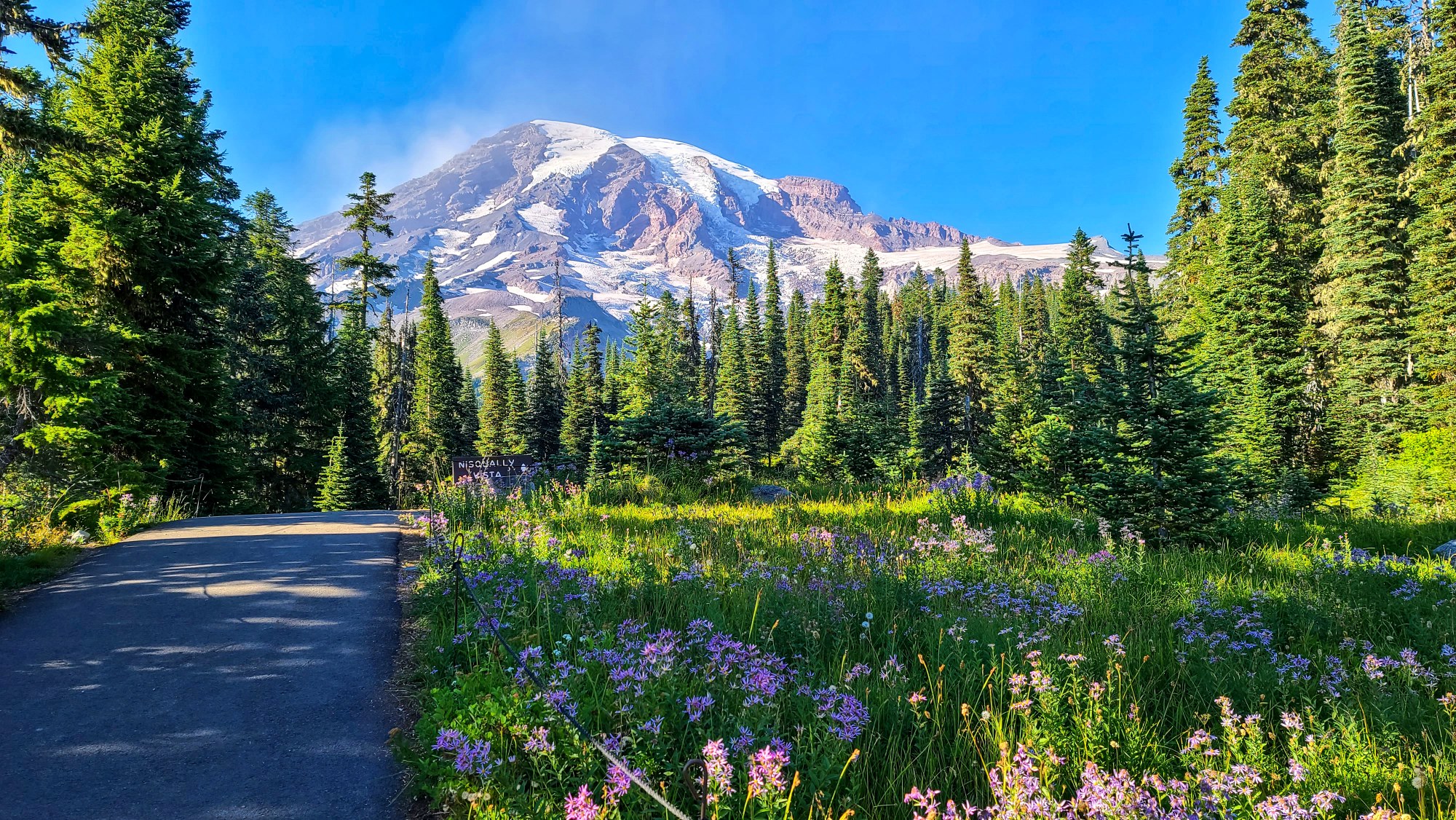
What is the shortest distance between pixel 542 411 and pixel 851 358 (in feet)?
102

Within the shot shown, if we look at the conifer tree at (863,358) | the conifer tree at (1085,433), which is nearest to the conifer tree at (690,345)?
the conifer tree at (863,358)

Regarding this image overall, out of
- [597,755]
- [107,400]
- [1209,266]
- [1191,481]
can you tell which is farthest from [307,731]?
[1209,266]

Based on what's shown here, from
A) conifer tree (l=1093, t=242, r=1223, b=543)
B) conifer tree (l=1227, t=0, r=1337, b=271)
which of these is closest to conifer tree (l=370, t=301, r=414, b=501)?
conifer tree (l=1093, t=242, r=1223, b=543)

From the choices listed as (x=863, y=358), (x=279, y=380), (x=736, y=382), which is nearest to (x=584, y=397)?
(x=736, y=382)

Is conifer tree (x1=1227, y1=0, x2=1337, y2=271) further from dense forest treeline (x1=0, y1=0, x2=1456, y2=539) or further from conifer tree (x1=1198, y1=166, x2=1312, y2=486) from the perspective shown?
conifer tree (x1=1198, y1=166, x2=1312, y2=486)

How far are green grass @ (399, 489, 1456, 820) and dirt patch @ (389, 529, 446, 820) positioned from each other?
0.34 ft

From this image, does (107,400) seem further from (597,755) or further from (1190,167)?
(1190,167)

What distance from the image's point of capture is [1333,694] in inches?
120

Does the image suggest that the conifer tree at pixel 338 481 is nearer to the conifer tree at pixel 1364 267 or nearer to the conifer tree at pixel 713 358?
the conifer tree at pixel 713 358

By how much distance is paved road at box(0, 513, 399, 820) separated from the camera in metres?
2.95

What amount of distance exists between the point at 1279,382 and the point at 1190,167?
53.9 ft

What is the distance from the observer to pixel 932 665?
147 inches

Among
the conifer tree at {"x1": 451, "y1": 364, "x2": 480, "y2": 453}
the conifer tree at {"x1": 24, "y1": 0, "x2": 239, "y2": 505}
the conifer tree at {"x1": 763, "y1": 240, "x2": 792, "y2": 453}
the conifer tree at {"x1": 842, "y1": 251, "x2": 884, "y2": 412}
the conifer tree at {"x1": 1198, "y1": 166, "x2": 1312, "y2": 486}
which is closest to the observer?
the conifer tree at {"x1": 24, "y1": 0, "x2": 239, "y2": 505}

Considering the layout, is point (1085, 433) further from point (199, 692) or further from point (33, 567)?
point (33, 567)
